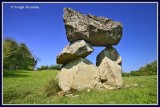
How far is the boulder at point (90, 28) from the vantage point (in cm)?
1542

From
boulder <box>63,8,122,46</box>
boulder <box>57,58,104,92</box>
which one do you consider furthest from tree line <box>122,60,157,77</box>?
boulder <box>57,58,104,92</box>

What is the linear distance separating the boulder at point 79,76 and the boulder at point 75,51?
0.35 metres

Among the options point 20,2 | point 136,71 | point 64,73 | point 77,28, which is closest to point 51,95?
point 64,73

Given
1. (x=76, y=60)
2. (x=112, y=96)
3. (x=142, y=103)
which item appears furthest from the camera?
(x=76, y=60)

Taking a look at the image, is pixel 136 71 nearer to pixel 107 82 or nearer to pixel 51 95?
pixel 107 82

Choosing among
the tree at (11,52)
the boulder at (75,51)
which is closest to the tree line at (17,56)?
the tree at (11,52)

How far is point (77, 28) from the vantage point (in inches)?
604

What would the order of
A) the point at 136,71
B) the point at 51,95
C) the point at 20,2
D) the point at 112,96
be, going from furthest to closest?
the point at 136,71 → the point at 51,95 → the point at 20,2 → the point at 112,96

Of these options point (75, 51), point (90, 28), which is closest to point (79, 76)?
point (75, 51)

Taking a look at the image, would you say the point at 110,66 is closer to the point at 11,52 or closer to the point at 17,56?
the point at 11,52

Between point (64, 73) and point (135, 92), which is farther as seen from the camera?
point (64, 73)

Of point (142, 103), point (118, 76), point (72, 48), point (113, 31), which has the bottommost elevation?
point (142, 103)

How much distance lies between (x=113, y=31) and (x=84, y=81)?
3.56 meters

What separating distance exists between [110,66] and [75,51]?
2.43 metres
